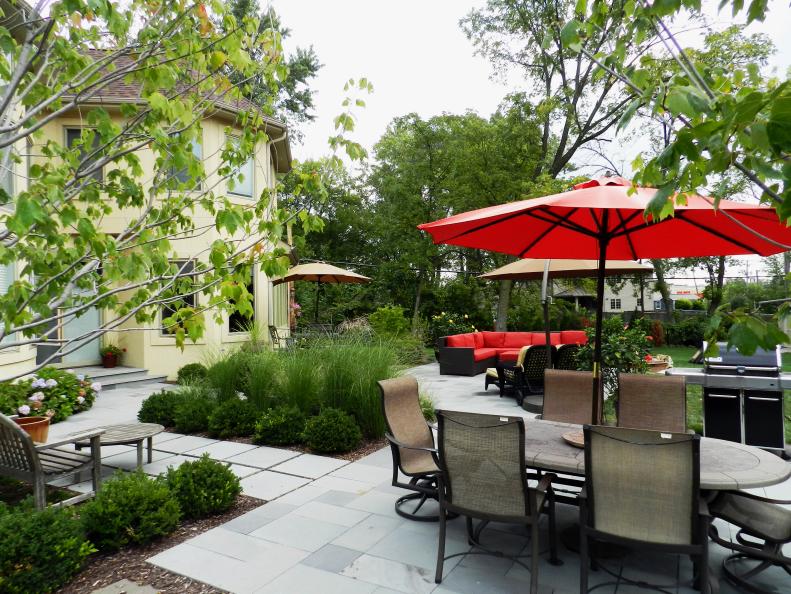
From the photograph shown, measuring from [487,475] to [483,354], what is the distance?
A: 10.3 m

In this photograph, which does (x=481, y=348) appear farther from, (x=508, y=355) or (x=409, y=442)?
(x=409, y=442)

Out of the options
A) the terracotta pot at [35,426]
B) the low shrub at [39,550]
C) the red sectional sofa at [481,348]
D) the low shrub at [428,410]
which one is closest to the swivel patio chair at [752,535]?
the low shrub at [39,550]

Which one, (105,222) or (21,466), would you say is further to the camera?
(105,222)

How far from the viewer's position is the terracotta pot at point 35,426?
5.29 metres

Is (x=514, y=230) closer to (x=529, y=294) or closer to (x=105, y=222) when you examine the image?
(x=105, y=222)

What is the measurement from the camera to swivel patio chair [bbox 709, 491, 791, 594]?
9.59 ft

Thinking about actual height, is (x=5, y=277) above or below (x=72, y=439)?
above

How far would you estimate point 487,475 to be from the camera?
3090 mm

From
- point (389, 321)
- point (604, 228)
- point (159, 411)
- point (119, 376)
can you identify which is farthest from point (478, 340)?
point (604, 228)

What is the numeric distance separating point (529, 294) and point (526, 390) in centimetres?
1438

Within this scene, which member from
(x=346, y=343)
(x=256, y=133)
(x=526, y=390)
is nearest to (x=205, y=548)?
(x=256, y=133)

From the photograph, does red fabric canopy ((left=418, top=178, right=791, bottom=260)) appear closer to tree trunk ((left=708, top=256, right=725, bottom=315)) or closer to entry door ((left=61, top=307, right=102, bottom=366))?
entry door ((left=61, top=307, right=102, bottom=366))

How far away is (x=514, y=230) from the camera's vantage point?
182 inches

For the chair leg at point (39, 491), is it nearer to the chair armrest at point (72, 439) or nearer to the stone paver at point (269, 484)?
the chair armrest at point (72, 439)
